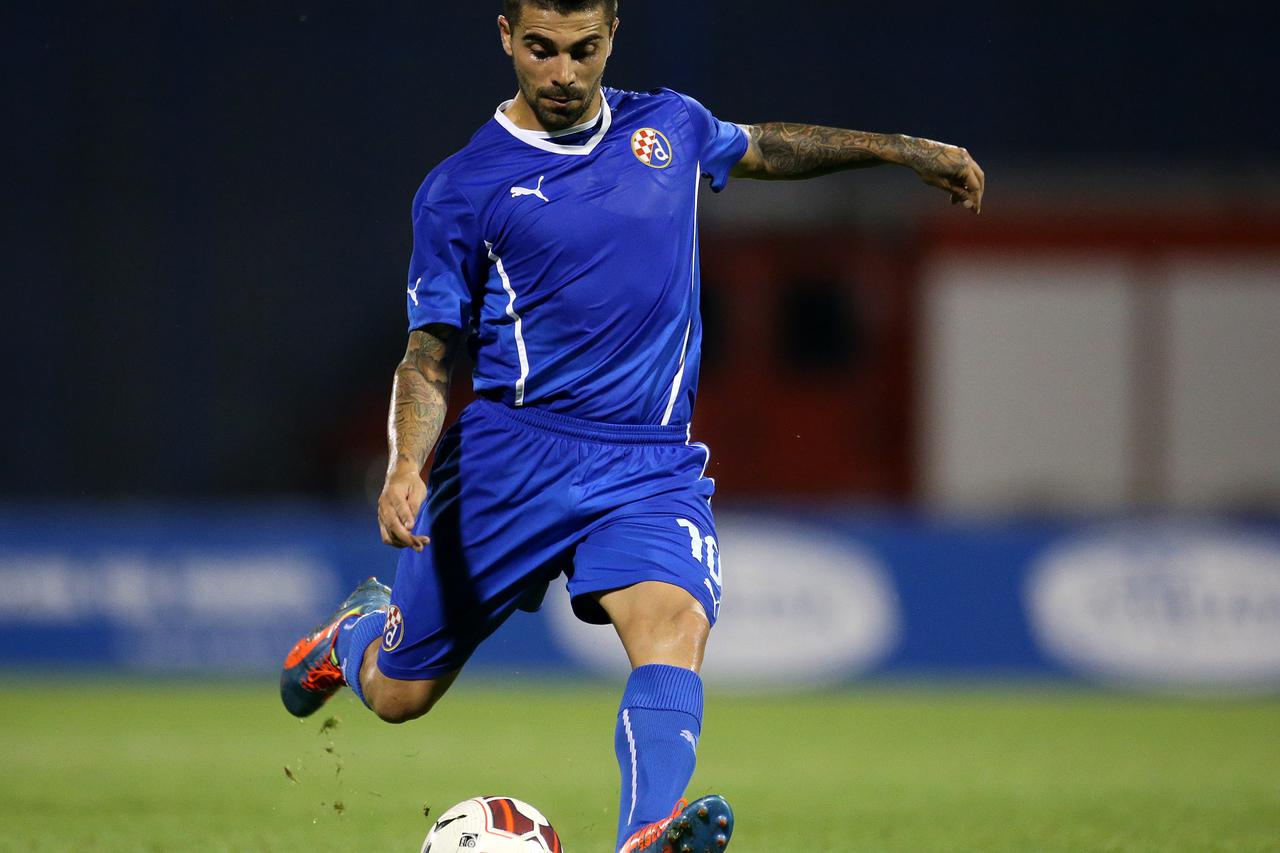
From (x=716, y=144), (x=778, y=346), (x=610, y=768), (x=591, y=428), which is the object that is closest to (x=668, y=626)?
(x=591, y=428)

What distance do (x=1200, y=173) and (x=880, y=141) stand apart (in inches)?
528

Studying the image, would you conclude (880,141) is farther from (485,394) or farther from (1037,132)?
(1037,132)

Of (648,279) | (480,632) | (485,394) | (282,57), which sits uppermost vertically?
(282,57)

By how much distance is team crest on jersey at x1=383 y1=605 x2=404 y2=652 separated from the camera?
498 centimetres

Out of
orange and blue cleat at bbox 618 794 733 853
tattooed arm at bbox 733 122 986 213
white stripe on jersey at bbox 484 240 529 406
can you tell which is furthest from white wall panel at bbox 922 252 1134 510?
orange and blue cleat at bbox 618 794 733 853

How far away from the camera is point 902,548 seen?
39.0ft

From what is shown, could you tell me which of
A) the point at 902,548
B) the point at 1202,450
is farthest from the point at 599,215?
the point at 1202,450

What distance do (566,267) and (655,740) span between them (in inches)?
48.7

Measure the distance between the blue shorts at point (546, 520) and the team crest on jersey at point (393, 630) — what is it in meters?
0.03

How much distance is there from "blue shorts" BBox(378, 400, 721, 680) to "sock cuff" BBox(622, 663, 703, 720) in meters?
0.23

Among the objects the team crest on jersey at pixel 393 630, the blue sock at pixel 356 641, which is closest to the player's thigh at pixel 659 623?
the team crest on jersey at pixel 393 630

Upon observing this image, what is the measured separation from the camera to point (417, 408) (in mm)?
4590

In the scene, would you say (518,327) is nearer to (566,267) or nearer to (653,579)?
(566,267)

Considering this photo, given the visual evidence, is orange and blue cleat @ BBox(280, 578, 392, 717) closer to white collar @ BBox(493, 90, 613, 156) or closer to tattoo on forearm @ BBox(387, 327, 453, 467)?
tattoo on forearm @ BBox(387, 327, 453, 467)
